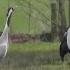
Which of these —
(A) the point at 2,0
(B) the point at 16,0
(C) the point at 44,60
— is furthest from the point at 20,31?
(C) the point at 44,60

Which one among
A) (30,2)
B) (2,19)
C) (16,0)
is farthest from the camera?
(2,19)

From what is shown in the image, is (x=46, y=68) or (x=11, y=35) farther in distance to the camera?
(x=11, y=35)

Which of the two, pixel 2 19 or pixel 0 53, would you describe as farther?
pixel 2 19

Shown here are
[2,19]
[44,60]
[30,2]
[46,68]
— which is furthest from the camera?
[2,19]

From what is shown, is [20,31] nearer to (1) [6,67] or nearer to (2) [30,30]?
(2) [30,30]


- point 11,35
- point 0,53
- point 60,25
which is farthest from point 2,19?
point 0,53

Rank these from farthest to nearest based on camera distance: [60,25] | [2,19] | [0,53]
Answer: [2,19] < [60,25] < [0,53]

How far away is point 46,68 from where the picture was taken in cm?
1077

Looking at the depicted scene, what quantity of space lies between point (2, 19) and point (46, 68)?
14.7 m

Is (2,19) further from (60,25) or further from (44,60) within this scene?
(44,60)

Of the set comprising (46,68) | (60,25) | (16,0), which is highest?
(16,0)

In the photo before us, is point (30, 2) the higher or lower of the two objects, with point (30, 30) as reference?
higher

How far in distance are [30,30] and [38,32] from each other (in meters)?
0.53

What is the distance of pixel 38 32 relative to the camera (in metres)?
26.2
